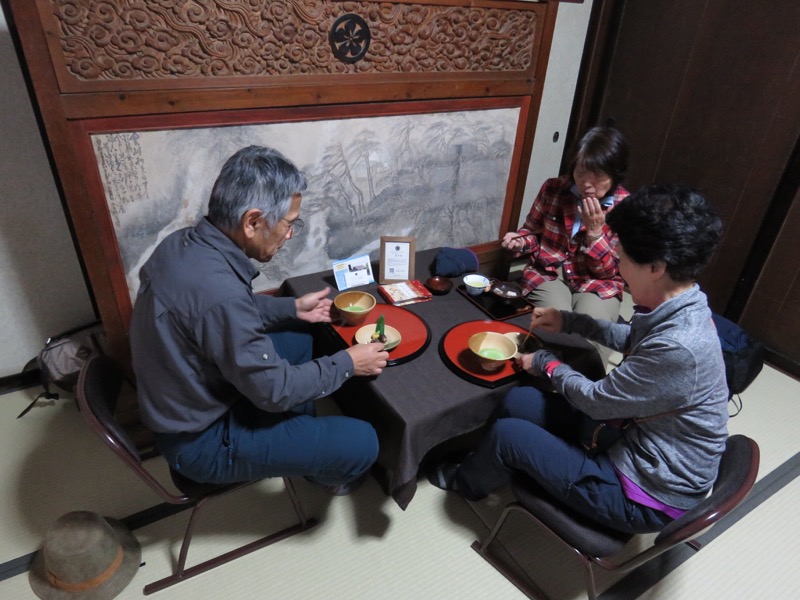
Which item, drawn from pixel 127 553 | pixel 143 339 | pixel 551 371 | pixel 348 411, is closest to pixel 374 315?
pixel 348 411

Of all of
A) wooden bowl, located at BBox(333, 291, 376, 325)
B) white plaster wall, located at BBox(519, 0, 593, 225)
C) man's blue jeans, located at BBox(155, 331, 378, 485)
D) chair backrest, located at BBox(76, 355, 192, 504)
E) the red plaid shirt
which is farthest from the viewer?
white plaster wall, located at BBox(519, 0, 593, 225)

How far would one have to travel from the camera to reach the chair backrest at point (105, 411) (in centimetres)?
119

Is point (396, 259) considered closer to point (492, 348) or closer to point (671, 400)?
point (492, 348)

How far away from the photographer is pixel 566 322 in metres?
1.69

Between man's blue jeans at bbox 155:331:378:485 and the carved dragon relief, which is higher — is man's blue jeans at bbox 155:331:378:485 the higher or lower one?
the lower one

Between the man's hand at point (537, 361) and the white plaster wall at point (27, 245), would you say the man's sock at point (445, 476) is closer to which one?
the man's hand at point (537, 361)

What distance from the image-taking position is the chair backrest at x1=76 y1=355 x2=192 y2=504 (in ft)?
3.92

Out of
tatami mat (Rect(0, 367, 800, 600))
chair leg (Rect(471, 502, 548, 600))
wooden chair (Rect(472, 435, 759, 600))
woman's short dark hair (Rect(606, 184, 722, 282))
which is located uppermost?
woman's short dark hair (Rect(606, 184, 722, 282))

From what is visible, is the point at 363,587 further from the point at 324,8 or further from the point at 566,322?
the point at 324,8

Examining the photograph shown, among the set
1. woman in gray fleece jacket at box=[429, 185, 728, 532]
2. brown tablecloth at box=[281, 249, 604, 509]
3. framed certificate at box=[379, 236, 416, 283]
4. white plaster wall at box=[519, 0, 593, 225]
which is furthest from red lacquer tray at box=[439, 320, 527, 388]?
white plaster wall at box=[519, 0, 593, 225]

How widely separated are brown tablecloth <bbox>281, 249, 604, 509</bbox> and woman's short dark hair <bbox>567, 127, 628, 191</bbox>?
0.70 m

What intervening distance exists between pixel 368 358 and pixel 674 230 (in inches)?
34.2

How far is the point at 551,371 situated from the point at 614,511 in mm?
395

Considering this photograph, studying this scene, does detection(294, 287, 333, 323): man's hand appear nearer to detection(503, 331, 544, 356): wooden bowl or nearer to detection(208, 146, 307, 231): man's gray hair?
detection(208, 146, 307, 231): man's gray hair
